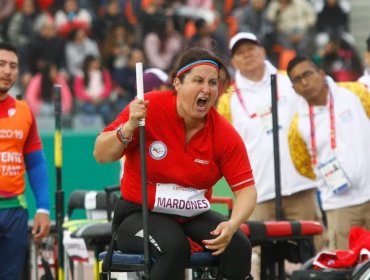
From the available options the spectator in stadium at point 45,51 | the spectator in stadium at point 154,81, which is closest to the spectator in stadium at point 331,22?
the spectator in stadium at point 45,51

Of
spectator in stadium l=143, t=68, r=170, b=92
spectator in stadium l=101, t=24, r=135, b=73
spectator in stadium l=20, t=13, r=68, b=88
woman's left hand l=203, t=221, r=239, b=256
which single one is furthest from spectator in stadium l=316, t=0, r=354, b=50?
woman's left hand l=203, t=221, r=239, b=256

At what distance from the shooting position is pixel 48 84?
19359mm

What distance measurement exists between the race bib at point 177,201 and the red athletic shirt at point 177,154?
0.03m

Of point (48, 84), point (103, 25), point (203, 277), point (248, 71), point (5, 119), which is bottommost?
point (203, 277)

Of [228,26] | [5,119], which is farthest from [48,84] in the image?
[5,119]

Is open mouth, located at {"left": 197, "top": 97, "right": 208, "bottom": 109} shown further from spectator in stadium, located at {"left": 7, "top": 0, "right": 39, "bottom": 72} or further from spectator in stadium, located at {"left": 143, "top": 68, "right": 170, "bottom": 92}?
spectator in stadium, located at {"left": 7, "top": 0, "right": 39, "bottom": 72}

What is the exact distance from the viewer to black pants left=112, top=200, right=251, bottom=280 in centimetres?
707

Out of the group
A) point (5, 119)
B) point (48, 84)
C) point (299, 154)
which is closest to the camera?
point (5, 119)

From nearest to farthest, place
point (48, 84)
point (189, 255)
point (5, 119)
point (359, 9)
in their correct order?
point (189, 255)
point (5, 119)
point (48, 84)
point (359, 9)

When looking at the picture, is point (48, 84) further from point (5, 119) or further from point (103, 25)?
point (5, 119)

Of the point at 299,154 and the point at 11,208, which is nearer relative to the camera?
the point at 11,208

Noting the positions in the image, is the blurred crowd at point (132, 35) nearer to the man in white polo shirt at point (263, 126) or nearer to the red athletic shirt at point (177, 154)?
the man in white polo shirt at point (263, 126)

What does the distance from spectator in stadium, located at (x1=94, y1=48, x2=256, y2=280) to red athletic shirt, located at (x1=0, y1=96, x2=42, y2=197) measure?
1685 millimetres

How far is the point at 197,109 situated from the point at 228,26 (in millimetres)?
15344
